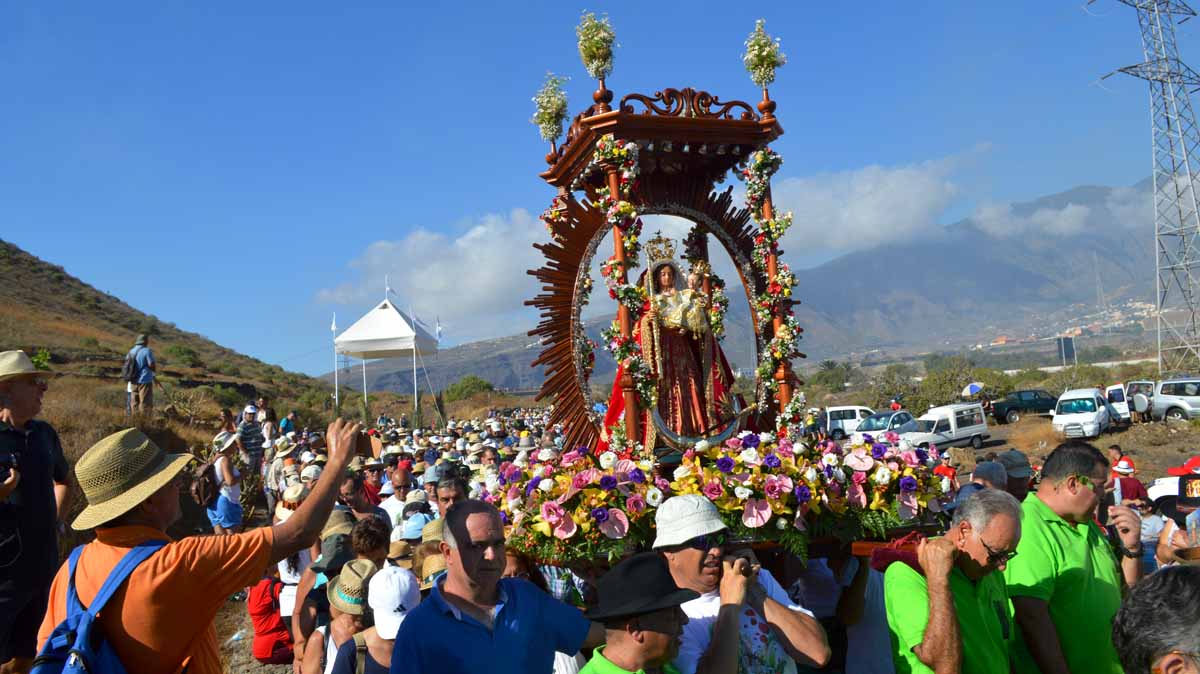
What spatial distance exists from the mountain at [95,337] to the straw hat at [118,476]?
22023mm

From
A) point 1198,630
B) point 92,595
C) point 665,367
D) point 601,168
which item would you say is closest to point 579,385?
point 665,367

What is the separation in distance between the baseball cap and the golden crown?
5180mm

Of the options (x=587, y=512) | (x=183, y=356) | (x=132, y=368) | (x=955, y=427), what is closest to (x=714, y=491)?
(x=587, y=512)

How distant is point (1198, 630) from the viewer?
2.04 meters

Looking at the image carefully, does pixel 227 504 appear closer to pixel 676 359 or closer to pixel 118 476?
pixel 676 359

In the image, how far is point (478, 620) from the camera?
3.01m

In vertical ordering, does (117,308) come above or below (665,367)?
above

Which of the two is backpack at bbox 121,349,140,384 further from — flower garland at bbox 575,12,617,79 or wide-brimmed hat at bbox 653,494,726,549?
wide-brimmed hat at bbox 653,494,726,549

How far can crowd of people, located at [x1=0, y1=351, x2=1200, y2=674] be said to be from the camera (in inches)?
103

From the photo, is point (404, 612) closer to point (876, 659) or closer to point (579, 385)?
point (876, 659)

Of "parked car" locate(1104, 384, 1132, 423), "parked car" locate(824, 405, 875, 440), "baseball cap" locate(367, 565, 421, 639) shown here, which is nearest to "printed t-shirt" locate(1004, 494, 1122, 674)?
"baseball cap" locate(367, 565, 421, 639)

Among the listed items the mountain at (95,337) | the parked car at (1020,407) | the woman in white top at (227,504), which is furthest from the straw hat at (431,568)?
the parked car at (1020,407)

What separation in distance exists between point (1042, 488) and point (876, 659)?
119 centimetres

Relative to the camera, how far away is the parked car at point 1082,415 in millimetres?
25578
